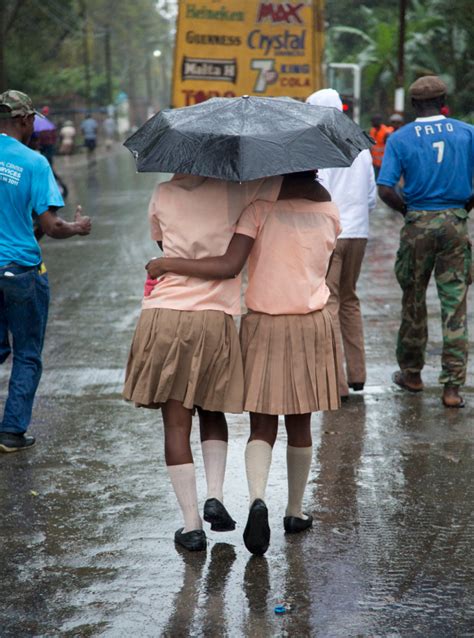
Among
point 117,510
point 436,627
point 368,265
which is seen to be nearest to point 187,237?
point 117,510

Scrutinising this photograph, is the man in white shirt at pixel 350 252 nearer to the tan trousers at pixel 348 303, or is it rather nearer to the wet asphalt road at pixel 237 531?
the tan trousers at pixel 348 303

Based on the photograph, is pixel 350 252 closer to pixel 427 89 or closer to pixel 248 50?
pixel 427 89

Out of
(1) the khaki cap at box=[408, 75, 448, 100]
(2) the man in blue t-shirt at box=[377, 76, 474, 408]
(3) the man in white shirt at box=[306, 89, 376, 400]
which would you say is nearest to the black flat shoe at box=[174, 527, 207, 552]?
(3) the man in white shirt at box=[306, 89, 376, 400]

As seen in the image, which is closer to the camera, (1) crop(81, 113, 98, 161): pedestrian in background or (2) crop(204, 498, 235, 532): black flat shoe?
(2) crop(204, 498, 235, 532): black flat shoe

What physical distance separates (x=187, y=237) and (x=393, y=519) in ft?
5.10

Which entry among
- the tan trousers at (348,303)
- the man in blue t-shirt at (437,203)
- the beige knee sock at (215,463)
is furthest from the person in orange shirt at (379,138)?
the beige knee sock at (215,463)

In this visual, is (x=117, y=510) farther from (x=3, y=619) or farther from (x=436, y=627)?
(x=436, y=627)

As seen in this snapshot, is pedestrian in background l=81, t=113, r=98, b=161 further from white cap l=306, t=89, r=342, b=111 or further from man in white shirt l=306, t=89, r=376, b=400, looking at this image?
white cap l=306, t=89, r=342, b=111

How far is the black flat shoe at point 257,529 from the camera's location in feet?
13.8

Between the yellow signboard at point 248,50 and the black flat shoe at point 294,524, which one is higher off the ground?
the yellow signboard at point 248,50

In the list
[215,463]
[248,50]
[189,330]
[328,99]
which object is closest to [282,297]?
[189,330]

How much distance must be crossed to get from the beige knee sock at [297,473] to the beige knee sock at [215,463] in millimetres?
277

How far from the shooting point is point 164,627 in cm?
372

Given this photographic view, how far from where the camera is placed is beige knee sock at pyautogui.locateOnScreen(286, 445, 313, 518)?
15.0 ft
